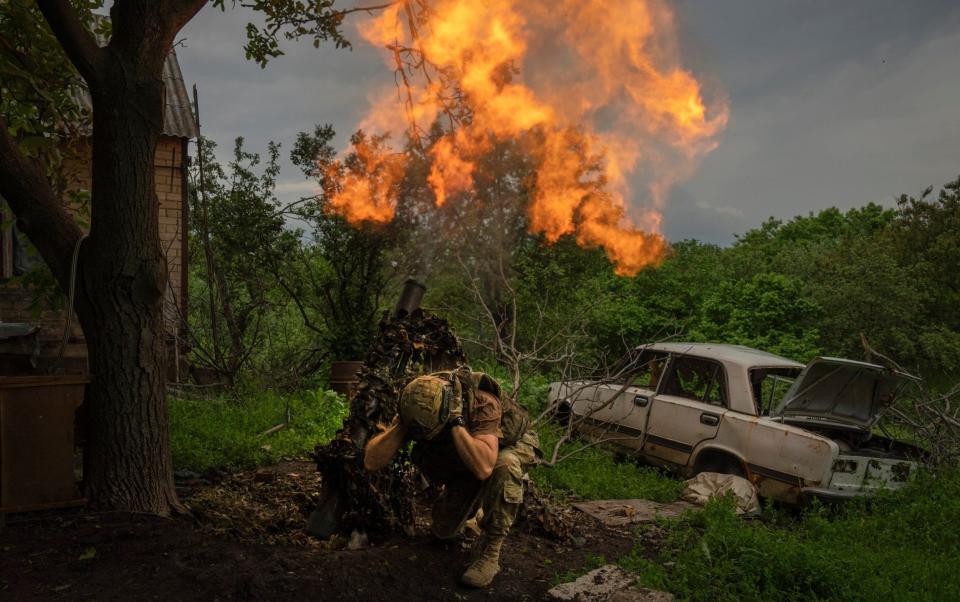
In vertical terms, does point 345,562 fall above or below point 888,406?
below

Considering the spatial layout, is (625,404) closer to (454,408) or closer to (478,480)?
(478,480)

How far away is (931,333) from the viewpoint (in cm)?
1786

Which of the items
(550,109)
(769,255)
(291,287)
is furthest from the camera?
(769,255)

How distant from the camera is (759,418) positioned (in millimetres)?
6949

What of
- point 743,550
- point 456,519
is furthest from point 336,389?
point 743,550

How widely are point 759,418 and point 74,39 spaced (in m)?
6.59

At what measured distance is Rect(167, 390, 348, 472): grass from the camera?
711 centimetres

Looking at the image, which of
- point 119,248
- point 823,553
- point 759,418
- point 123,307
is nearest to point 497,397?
point 823,553

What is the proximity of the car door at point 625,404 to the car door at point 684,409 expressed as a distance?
0.14 meters

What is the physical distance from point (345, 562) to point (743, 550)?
102 inches

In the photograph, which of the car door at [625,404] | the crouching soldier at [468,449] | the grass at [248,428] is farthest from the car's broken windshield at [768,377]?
the grass at [248,428]

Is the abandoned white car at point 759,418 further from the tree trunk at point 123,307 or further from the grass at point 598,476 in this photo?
the tree trunk at point 123,307

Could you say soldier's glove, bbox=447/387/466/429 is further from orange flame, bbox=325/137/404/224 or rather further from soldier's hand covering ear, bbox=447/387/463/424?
orange flame, bbox=325/137/404/224

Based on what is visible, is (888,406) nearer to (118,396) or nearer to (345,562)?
(345,562)
